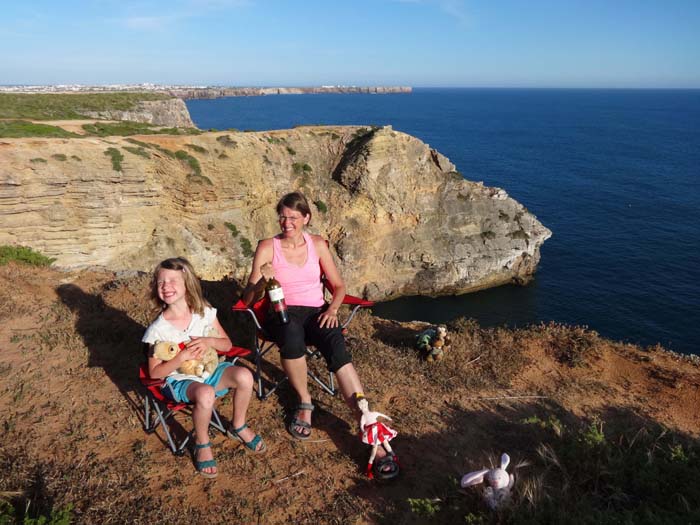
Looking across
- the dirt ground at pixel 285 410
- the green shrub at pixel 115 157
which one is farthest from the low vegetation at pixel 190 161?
the dirt ground at pixel 285 410

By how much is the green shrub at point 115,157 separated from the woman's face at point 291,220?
19695 millimetres

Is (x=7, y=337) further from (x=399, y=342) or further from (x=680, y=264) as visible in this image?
(x=680, y=264)

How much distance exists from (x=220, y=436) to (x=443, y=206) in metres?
31.1

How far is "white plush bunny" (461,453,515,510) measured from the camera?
3223 mm

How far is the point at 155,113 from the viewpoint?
201ft

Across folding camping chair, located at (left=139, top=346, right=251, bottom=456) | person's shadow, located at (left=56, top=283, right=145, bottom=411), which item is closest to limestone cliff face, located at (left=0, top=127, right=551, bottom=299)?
person's shadow, located at (left=56, top=283, right=145, bottom=411)

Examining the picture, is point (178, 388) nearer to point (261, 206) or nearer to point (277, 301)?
point (277, 301)

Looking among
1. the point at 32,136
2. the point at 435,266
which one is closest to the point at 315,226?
the point at 435,266

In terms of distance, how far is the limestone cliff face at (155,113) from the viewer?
53600 millimetres

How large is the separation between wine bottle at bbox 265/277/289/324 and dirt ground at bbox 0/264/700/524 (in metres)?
1.24

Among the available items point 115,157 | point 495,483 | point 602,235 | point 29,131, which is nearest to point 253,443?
point 495,483

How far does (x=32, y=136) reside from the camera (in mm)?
21906

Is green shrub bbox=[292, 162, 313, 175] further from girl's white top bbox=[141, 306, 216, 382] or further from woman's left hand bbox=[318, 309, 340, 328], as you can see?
girl's white top bbox=[141, 306, 216, 382]

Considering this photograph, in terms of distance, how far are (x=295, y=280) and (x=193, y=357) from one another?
1511 millimetres
